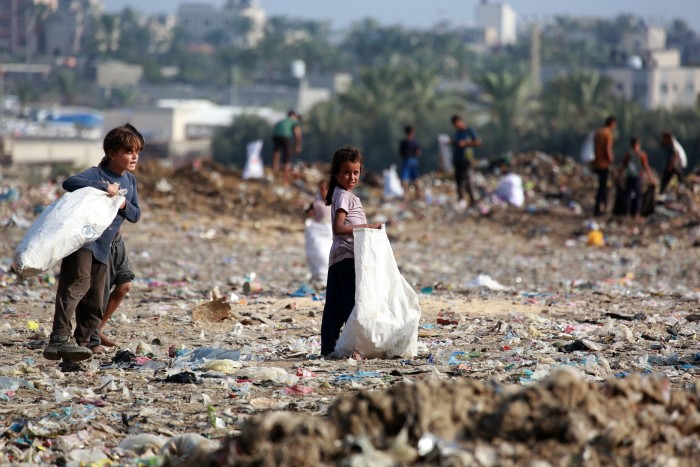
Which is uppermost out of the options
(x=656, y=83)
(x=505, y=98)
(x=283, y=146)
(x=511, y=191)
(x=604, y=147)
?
(x=604, y=147)

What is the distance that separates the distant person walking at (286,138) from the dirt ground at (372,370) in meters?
4.10

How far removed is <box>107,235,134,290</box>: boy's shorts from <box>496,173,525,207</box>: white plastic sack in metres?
11.9

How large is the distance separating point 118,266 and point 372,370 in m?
1.45

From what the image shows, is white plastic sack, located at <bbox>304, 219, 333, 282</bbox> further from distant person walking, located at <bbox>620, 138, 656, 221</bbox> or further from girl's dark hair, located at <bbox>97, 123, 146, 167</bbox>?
distant person walking, located at <bbox>620, 138, 656, 221</bbox>

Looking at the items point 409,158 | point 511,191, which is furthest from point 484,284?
point 511,191

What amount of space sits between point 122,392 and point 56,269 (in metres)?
5.54

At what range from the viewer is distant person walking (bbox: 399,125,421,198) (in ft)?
54.6

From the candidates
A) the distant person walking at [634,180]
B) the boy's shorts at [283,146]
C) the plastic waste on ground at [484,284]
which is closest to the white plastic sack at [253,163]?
the boy's shorts at [283,146]

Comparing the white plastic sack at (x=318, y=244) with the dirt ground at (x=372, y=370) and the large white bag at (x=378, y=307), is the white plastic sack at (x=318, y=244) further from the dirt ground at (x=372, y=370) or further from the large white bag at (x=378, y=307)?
the large white bag at (x=378, y=307)

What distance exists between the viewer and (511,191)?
1719cm

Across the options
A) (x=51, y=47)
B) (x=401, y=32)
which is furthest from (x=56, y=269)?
(x=51, y=47)

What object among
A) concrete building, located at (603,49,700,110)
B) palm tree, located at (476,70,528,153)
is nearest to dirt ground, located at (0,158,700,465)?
palm tree, located at (476,70,528,153)

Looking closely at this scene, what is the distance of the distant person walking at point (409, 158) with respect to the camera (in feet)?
54.6

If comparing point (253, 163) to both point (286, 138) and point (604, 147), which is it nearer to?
point (286, 138)
